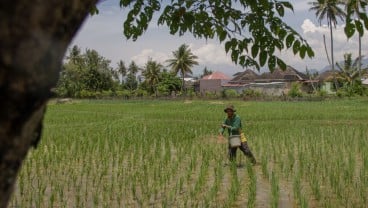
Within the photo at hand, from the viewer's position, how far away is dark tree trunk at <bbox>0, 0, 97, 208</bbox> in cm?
66

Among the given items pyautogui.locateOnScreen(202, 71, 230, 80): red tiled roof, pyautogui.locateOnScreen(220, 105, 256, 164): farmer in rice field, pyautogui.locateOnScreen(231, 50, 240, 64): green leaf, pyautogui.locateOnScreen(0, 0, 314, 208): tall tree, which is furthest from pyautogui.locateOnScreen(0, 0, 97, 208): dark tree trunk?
pyautogui.locateOnScreen(202, 71, 230, 80): red tiled roof

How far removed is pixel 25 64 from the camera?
2.23ft

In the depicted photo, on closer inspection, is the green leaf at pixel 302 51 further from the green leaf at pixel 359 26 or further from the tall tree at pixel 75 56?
the tall tree at pixel 75 56

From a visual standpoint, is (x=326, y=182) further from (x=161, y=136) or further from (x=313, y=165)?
→ (x=161, y=136)

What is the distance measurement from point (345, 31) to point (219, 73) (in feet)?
203

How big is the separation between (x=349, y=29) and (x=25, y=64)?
153 centimetres

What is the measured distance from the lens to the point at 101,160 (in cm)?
877

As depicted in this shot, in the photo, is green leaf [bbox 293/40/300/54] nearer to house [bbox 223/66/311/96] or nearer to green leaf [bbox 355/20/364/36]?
green leaf [bbox 355/20/364/36]

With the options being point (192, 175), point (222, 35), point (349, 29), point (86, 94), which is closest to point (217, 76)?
point (86, 94)

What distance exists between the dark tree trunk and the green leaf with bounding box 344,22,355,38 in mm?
1361

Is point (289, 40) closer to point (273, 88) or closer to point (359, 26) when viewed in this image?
point (359, 26)

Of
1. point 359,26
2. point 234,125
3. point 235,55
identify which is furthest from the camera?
point 234,125

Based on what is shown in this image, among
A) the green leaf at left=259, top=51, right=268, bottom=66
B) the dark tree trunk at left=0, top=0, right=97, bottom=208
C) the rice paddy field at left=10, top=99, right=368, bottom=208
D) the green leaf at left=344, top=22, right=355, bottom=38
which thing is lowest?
the rice paddy field at left=10, top=99, right=368, bottom=208

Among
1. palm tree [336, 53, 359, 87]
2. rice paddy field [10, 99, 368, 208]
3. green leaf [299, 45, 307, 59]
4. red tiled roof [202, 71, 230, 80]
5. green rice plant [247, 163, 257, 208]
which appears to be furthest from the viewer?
red tiled roof [202, 71, 230, 80]
